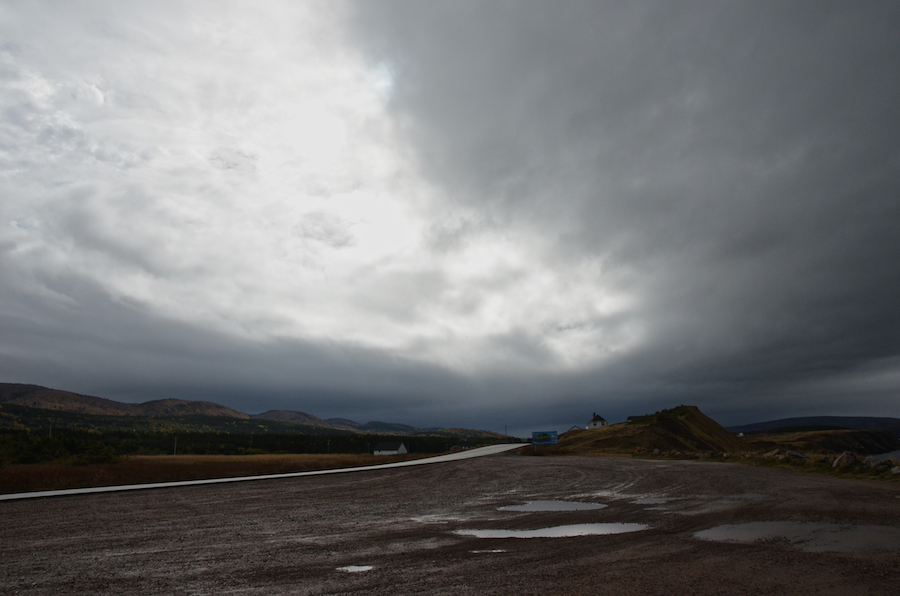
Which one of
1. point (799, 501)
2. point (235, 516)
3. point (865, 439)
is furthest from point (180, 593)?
point (865, 439)

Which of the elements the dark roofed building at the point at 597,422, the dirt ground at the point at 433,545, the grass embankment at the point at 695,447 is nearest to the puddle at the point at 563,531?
the dirt ground at the point at 433,545

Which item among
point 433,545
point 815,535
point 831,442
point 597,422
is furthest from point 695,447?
point 831,442

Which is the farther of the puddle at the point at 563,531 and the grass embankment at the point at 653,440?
the grass embankment at the point at 653,440

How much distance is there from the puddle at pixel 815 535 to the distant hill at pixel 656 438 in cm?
4342

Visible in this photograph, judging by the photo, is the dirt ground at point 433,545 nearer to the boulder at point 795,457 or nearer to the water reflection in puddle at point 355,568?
the water reflection in puddle at point 355,568

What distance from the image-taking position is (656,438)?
63.2m

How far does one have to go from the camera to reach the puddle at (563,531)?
11945 mm

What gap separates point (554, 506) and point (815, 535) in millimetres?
8069

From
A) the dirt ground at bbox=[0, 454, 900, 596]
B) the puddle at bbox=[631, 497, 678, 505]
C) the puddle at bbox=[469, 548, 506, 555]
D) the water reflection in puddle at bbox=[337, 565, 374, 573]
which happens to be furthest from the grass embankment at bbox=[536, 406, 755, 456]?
the water reflection in puddle at bbox=[337, 565, 374, 573]

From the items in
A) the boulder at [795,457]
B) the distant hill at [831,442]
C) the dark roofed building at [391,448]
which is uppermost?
the boulder at [795,457]

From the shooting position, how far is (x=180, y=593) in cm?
791

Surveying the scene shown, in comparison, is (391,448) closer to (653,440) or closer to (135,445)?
(135,445)

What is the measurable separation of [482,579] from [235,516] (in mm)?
11440

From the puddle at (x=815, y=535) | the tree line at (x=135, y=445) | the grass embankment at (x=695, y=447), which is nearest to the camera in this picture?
the puddle at (x=815, y=535)
